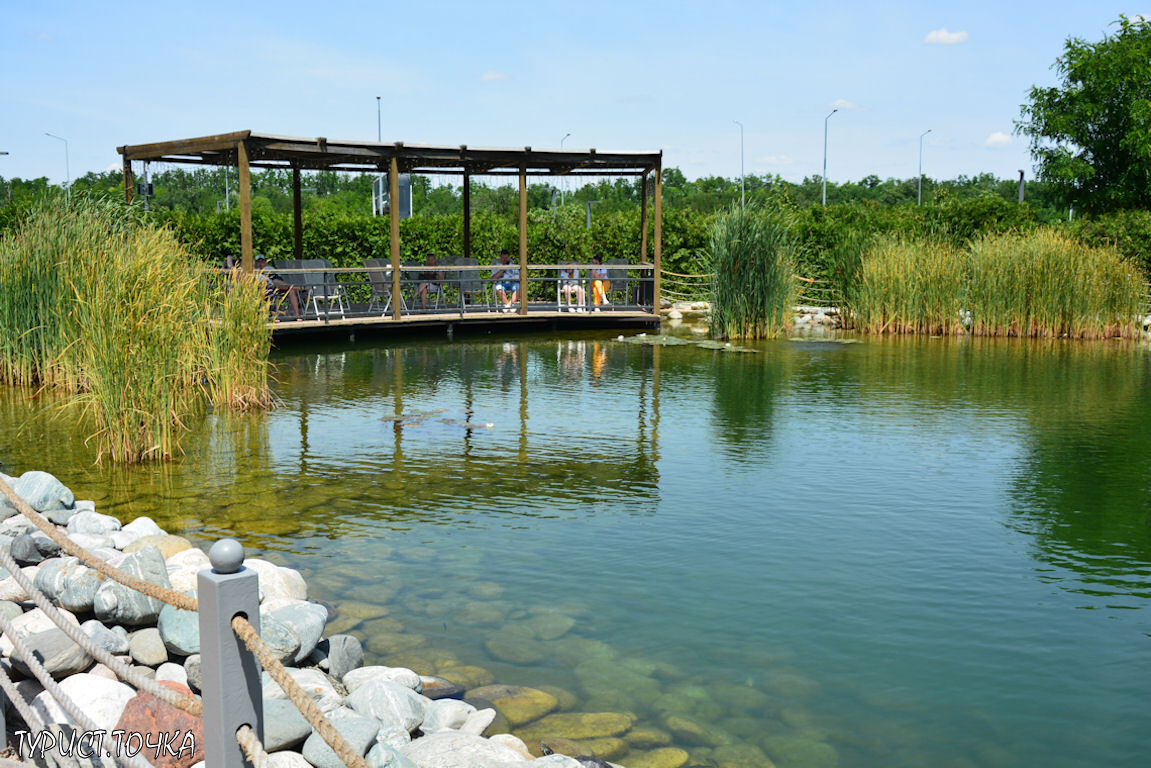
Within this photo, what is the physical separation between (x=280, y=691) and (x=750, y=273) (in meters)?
13.8

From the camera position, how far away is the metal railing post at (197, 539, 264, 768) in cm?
216

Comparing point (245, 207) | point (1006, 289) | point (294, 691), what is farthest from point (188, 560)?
point (1006, 289)

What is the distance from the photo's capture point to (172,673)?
3746 millimetres

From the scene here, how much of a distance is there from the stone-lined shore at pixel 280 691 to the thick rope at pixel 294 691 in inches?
44.2

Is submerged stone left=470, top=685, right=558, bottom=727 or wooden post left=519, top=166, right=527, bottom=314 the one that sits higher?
wooden post left=519, top=166, right=527, bottom=314

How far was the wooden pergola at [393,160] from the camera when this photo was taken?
14.6 m

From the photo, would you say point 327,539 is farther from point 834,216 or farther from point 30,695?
point 834,216

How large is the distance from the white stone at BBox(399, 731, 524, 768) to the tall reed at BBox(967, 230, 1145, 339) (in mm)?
15801

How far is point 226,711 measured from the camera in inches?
88.1

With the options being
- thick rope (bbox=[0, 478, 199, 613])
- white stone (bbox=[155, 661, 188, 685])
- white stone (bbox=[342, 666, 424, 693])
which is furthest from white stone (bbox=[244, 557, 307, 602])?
thick rope (bbox=[0, 478, 199, 613])

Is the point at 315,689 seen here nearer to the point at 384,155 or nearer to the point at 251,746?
the point at 251,746

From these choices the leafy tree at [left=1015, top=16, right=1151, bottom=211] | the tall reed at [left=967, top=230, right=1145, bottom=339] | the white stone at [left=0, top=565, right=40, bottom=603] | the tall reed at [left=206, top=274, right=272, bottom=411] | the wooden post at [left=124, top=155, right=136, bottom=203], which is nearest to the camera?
the white stone at [left=0, top=565, right=40, bottom=603]

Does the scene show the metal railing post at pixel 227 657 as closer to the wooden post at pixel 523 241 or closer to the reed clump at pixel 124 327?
the reed clump at pixel 124 327

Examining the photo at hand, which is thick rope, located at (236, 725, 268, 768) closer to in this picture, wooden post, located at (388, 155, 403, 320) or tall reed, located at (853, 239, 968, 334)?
wooden post, located at (388, 155, 403, 320)
